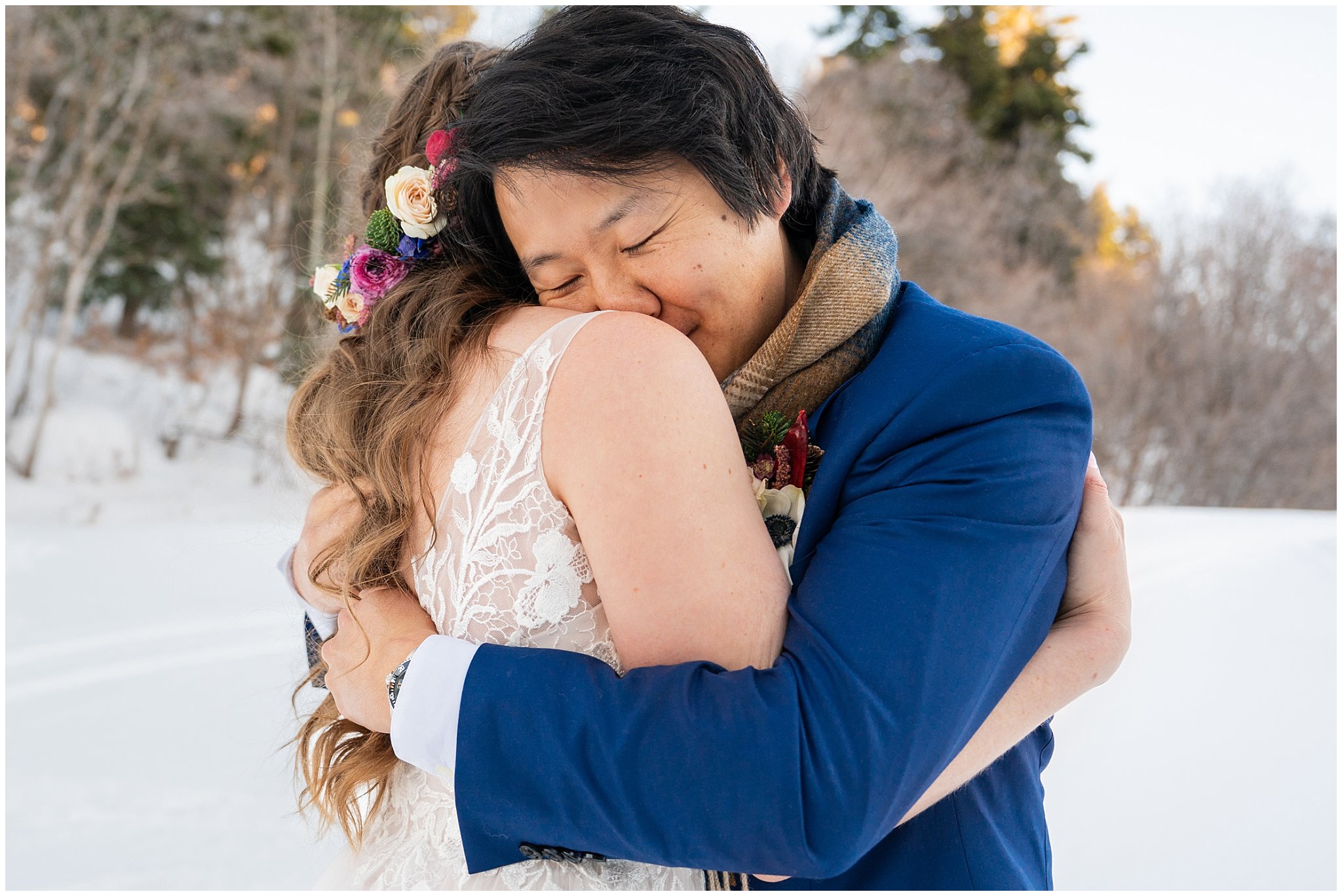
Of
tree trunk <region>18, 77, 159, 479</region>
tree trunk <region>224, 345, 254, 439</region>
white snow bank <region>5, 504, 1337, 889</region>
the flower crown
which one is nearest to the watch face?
the flower crown

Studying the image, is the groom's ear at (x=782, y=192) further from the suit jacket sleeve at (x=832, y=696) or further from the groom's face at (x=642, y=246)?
the suit jacket sleeve at (x=832, y=696)

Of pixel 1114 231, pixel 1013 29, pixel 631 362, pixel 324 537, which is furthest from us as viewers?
pixel 1114 231

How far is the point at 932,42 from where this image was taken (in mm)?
17234

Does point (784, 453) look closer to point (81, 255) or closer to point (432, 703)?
point (432, 703)

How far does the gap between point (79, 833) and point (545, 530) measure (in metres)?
2.63

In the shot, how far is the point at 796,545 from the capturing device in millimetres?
1153

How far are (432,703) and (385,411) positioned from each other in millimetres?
358

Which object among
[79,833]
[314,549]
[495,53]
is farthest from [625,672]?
[79,833]

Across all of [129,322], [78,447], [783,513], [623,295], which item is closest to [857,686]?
[783,513]

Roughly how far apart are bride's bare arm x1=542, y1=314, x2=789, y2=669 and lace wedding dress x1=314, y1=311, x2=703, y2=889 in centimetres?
4

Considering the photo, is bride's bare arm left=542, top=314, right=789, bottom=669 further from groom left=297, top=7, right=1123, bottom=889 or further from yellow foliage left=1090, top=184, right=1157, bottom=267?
yellow foliage left=1090, top=184, right=1157, bottom=267

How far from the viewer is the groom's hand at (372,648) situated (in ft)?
3.72

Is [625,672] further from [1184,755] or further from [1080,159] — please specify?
[1080,159]

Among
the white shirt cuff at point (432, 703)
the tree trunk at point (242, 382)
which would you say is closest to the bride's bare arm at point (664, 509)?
the white shirt cuff at point (432, 703)
